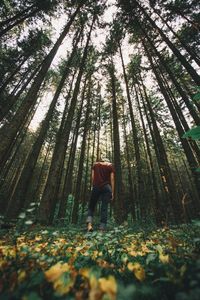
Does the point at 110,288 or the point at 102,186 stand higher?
the point at 102,186

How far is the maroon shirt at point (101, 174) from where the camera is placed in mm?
5121

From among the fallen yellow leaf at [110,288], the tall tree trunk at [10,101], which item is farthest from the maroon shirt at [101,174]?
the tall tree trunk at [10,101]

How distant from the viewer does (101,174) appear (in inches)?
205

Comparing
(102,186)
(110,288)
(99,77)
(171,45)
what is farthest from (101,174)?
(99,77)

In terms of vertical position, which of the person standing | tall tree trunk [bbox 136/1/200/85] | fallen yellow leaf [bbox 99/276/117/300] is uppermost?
tall tree trunk [bbox 136/1/200/85]

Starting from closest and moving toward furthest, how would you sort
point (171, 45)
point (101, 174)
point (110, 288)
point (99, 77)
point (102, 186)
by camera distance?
point (110, 288)
point (102, 186)
point (101, 174)
point (171, 45)
point (99, 77)

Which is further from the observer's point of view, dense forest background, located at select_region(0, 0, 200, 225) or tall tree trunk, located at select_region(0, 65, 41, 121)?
tall tree trunk, located at select_region(0, 65, 41, 121)

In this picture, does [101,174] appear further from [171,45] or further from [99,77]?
[99,77]

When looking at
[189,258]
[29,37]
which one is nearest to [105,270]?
[189,258]

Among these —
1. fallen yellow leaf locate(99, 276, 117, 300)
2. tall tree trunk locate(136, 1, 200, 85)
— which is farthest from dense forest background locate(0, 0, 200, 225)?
fallen yellow leaf locate(99, 276, 117, 300)

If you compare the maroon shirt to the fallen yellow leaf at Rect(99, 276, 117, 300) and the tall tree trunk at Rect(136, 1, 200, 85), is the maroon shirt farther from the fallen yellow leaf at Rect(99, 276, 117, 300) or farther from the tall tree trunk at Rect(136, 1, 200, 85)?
the tall tree trunk at Rect(136, 1, 200, 85)

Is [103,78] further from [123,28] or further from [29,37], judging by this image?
[29,37]

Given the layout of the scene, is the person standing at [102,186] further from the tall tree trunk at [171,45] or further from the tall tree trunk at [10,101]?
the tall tree trunk at [10,101]

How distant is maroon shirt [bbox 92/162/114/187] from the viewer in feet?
16.8
